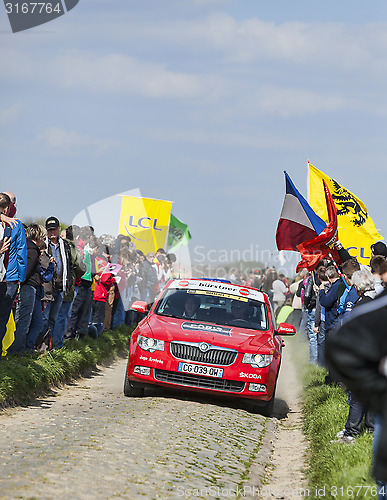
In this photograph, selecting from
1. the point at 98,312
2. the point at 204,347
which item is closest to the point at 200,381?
the point at 204,347

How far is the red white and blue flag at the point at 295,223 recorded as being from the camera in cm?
1453

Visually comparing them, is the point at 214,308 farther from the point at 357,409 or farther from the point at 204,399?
the point at 357,409

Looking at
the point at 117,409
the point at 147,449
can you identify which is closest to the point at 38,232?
the point at 117,409

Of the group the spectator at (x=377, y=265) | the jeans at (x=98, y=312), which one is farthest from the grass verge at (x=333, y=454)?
the jeans at (x=98, y=312)

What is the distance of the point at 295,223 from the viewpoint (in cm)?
1470

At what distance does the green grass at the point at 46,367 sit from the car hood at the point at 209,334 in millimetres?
1753

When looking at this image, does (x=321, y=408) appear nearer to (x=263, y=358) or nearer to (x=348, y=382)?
(x=263, y=358)

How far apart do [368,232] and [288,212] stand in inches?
73.7

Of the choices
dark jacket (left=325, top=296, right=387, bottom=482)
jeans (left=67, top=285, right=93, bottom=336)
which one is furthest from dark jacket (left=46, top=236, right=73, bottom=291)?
dark jacket (left=325, top=296, right=387, bottom=482)

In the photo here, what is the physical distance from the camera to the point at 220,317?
12.0 metres

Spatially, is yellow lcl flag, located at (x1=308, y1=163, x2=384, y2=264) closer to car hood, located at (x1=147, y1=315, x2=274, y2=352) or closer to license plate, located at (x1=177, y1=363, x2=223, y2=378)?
car hood, located at (x1=147, y1=315, x2=274, y2=352)

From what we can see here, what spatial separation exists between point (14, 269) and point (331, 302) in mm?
5243

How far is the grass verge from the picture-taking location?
612 cm

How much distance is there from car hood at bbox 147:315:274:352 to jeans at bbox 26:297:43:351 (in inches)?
71.2
